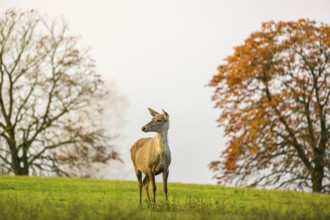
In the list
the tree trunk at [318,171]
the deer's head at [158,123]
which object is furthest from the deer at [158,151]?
the tree trunk at [318,171]

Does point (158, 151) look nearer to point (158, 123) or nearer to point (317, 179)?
point (158, 123)

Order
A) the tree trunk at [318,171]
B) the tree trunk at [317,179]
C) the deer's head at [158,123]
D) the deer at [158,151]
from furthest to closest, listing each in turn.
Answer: the tree trunk at [317,179] → the tree trunk at [318,171] → the deer at [158,151] → the deer's head at [158,123]

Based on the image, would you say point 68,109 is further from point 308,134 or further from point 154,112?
point 154,112

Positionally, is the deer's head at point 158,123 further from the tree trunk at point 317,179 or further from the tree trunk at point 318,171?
the tree trunk at point 317,179

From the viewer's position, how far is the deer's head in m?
13.3

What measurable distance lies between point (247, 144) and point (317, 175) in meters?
3.86

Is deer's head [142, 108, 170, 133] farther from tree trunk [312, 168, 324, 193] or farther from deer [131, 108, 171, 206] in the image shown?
tree trunk [312, 168, 324, 193]

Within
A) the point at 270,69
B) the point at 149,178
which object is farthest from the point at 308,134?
the point at 149,178

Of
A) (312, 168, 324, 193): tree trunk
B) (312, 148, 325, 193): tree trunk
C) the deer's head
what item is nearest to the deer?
the deer's head

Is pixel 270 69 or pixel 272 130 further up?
pixel 270 69

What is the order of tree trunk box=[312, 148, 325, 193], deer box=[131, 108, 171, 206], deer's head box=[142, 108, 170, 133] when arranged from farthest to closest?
tree trunk box=[312, 148, 325, 193], deer box=[131, 108, 171, 206], deer's head box=[142, 108, 170, 133]

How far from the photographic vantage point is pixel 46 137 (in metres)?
33.9

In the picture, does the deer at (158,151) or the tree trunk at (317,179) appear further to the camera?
the tree trunk at (317,179)

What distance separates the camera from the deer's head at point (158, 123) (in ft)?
43.8
